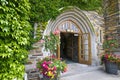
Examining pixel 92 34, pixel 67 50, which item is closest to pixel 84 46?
pixel 92 34

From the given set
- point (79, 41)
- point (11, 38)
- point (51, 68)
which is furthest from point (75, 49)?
point (11, 38)

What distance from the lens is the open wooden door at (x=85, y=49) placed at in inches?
220

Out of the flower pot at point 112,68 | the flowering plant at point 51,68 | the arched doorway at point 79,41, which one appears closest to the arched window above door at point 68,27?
the arched doorway at point 79,41

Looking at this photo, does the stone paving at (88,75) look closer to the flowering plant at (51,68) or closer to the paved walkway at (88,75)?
the paved walkway at (88,75)

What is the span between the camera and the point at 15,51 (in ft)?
8.45

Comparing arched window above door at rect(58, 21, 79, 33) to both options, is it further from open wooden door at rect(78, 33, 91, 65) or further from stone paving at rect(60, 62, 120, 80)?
stone paving at rect(60, 62, 120, 80)

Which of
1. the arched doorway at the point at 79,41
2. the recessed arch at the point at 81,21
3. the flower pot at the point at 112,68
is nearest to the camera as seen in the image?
the flower pot at the point at 112,68

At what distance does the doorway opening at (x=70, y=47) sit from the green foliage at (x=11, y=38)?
3.53 m

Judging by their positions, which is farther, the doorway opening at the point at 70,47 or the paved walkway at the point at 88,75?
the doorway opening at the point at 70,47

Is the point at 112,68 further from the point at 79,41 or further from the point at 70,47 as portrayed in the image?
the point at 70,47

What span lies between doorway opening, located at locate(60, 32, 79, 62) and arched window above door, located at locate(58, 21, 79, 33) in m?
0.46

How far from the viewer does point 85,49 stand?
571cm

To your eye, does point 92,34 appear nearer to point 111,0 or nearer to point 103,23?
point 103,23

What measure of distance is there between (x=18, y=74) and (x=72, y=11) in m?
3.32
